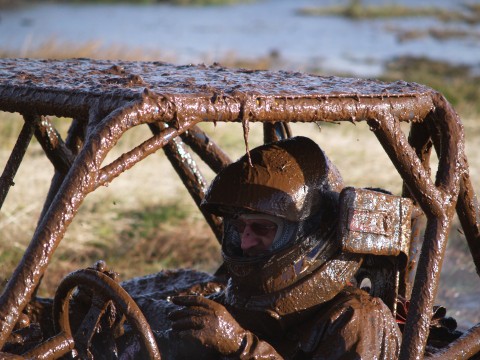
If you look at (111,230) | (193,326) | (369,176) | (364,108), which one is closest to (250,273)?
(193,326)

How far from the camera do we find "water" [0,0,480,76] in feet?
78.8

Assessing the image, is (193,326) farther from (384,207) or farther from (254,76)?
(254,76)

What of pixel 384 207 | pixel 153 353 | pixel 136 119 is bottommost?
pixel 153 353

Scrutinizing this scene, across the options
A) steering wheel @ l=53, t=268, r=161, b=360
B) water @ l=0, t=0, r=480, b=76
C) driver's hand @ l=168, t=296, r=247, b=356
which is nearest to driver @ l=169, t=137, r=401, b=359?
driver's hand @ l=168, t=296, r=247, b=356

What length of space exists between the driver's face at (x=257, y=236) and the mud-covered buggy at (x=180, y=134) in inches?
12.3

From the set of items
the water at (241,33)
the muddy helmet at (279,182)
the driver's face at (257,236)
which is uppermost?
the muddy helmet at (279,182)

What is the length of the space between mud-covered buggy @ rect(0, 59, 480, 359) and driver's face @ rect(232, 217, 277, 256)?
0.31 metres

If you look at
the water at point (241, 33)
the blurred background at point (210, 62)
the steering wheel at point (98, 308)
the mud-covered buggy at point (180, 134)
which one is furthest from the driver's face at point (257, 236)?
the water at point (241, 33)

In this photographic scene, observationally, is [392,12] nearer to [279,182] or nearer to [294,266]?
[279,182]

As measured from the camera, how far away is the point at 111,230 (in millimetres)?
8383

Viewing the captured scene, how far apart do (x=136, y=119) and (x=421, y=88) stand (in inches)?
52.1

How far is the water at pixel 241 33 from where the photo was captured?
24.0m

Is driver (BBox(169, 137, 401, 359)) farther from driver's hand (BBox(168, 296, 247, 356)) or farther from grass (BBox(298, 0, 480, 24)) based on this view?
grass (BBox(298, 0, 480, 24))

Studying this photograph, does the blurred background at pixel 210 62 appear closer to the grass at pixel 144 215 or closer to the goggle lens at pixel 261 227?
the grass at pixel 144 215
